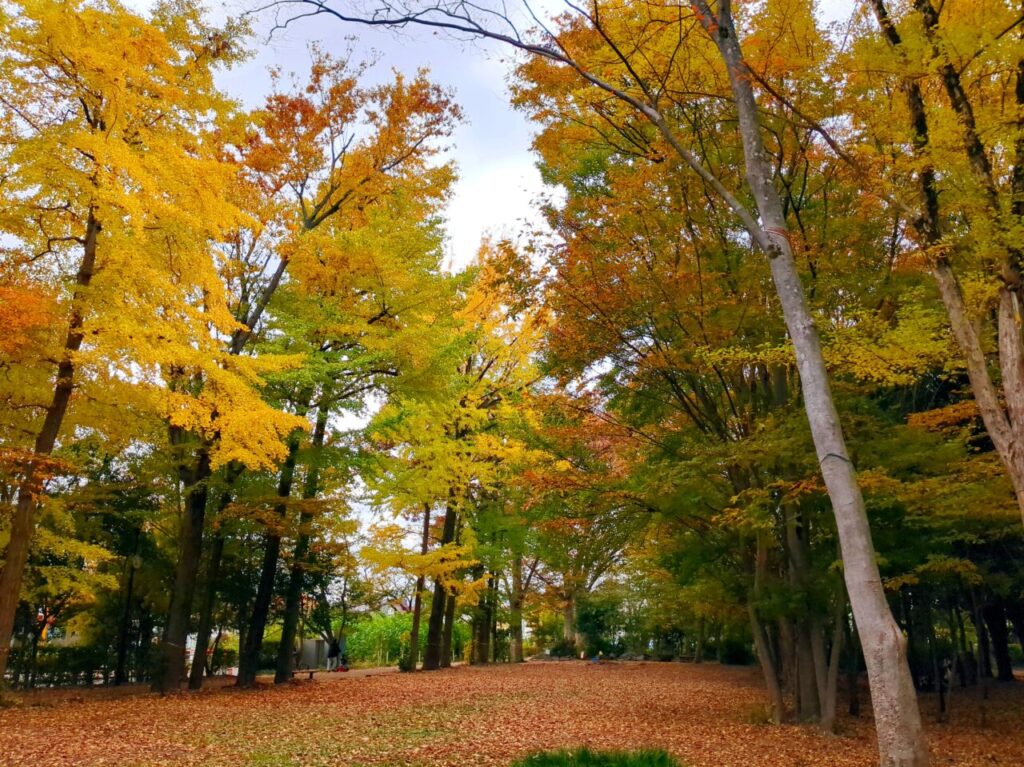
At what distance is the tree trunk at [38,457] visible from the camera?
29.5ft

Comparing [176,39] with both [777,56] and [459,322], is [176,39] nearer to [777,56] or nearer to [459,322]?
[459,322]

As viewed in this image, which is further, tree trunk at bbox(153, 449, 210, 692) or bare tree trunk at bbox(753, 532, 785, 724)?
tree trunk at bbox(153, 449, 210, 692)

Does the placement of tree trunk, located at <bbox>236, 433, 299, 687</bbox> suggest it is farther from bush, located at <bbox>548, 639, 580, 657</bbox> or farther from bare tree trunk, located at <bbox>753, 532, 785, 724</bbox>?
bush, located at <bbox>548, 639, 580, 657</bbox>

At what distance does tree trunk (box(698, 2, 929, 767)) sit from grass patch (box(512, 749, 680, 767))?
135 cm

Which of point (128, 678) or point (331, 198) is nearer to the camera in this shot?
point (331, 198)

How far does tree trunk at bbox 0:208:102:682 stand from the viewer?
9000mm

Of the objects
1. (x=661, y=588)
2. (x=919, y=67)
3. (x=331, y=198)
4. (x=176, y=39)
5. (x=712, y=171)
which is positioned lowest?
(x=661, y=588)

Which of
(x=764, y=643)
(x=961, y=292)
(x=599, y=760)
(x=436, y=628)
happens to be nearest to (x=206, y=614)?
(x=436, y=628)

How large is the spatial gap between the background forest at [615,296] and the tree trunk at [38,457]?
0.19ft

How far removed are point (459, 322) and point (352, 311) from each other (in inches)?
85.8

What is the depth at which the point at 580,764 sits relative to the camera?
436 centimetres

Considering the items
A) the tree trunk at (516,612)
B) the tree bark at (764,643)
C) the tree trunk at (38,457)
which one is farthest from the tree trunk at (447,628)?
the tree trunk at (38,457)

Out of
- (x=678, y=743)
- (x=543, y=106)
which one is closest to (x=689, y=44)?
(x=543, y=106)

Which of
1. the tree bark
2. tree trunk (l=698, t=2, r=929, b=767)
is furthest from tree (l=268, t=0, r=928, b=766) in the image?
the tree bark
